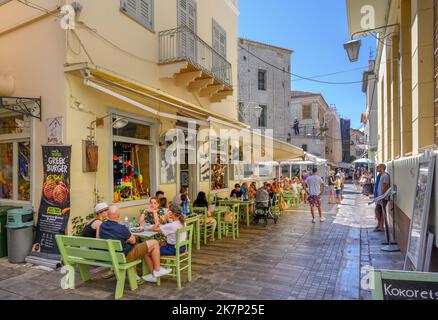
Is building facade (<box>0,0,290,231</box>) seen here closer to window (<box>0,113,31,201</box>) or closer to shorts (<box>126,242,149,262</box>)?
window (<box>0,113,31,201</box>)

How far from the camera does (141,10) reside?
788cm

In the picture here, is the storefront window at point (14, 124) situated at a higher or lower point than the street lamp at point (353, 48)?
lower

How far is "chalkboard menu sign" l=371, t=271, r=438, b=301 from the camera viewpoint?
2.33 metres

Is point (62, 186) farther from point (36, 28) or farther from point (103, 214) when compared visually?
point (36, 28)

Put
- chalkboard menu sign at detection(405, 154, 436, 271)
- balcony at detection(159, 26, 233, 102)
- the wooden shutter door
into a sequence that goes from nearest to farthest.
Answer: chalkboard menu sign at detection(405, 154, 436, 271) → balcony at detection(159, 26, 233, 102) → the wooden shutter door

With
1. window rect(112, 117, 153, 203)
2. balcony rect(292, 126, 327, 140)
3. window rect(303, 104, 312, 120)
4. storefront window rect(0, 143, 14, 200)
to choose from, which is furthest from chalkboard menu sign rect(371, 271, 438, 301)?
window rect(303, 104, 312, 120)

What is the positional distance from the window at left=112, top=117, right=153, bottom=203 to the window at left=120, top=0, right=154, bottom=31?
8.22ft

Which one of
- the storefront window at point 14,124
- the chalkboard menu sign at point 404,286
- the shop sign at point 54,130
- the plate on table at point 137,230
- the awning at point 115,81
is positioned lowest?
the plate on table at point 137,230

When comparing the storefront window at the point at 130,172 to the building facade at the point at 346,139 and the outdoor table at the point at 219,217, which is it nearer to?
the outdoor table at the point at 219,217

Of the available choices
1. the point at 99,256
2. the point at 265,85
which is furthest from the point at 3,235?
the point at 265,85

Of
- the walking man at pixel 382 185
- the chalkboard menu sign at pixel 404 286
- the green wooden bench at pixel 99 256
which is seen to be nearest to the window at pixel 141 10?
the green wooden bench at pixel 99 256

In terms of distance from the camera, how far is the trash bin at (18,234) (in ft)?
19.1

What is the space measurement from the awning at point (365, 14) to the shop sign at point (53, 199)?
6.65m
